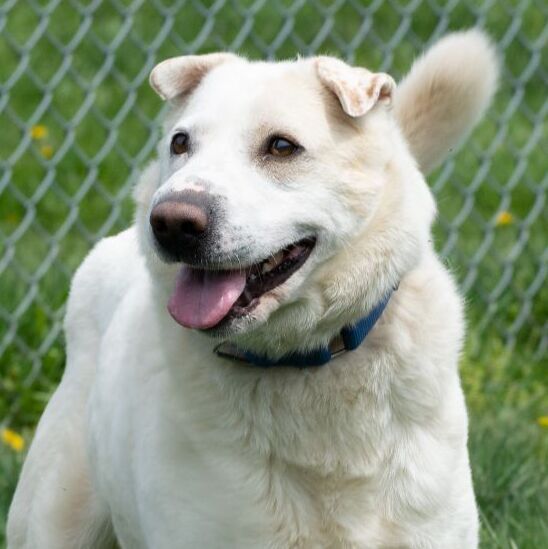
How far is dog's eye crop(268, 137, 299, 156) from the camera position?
2.98m

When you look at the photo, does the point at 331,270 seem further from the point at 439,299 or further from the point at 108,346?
the point at 108,346

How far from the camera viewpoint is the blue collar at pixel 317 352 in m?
3.06

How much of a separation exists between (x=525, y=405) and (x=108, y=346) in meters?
1.95

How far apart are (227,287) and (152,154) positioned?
3.10 meters

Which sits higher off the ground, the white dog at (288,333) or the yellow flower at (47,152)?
the white dog at (288,333)

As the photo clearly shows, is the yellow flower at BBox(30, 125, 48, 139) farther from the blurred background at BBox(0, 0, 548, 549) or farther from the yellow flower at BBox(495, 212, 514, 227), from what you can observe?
the yellow flower at BBox(495, 212, 514, 227)

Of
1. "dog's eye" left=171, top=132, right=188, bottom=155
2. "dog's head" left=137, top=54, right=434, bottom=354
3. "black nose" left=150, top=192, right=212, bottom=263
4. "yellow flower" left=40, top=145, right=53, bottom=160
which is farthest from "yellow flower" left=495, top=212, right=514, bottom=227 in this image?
"black nose" left=150, top=192, right=212, bottom=263

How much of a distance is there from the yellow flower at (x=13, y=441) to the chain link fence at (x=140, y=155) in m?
0.20

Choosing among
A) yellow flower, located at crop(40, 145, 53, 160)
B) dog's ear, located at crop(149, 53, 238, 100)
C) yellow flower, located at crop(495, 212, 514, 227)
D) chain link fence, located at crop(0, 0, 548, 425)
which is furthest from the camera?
yellow flower, located at crop(40, 145, 53, 160)

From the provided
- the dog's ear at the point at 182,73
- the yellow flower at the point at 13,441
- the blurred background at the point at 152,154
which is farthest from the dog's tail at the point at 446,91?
the yellow flower at the point at 13,441

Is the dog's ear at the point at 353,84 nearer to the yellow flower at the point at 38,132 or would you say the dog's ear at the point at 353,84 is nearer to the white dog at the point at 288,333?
the white dog at the point at 288,333

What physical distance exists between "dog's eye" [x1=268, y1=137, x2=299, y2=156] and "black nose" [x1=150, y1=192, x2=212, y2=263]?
23cm

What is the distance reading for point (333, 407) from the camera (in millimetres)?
3072

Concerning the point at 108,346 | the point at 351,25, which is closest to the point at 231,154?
the point at 108,346
